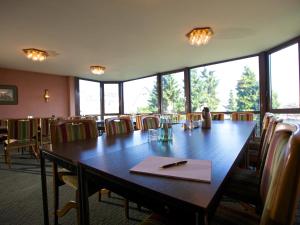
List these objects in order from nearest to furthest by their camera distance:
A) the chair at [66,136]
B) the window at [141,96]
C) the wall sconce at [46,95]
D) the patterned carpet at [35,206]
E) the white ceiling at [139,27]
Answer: the chair at [66,136] < the patterned carpet at [35,206] < the white ceiling at [139,27] < the wall sconce at [46,95] < the window at [141,96]

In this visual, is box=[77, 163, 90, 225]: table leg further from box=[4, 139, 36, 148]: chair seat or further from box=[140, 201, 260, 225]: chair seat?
box=[4, 139, 36, 148]: chair seat

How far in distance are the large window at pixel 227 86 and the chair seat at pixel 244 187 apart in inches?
154

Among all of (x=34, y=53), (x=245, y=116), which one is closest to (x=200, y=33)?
(x=245, y=116)

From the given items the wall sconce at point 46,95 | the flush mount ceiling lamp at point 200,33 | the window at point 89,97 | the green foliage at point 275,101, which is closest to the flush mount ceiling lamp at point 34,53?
the wall sconce at point 46,95

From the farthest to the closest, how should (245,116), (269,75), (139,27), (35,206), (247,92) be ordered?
(247,92) < (269,75) < (245,116) < (139,27) < (35,206)

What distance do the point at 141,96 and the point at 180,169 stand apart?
22.3 feet

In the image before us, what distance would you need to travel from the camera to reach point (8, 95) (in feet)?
18.0

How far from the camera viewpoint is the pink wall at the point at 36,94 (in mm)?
5539

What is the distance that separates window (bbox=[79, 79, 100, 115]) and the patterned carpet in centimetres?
452

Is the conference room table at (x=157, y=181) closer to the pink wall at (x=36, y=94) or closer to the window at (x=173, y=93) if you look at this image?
the window at (x=173, y=93)

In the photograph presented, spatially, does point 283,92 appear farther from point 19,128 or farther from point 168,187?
point 19,128

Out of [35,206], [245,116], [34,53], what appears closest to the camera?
[35,206]

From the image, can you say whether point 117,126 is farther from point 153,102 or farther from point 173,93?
point 153,102

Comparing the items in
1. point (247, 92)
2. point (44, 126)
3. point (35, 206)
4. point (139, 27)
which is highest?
point (139, 27)
